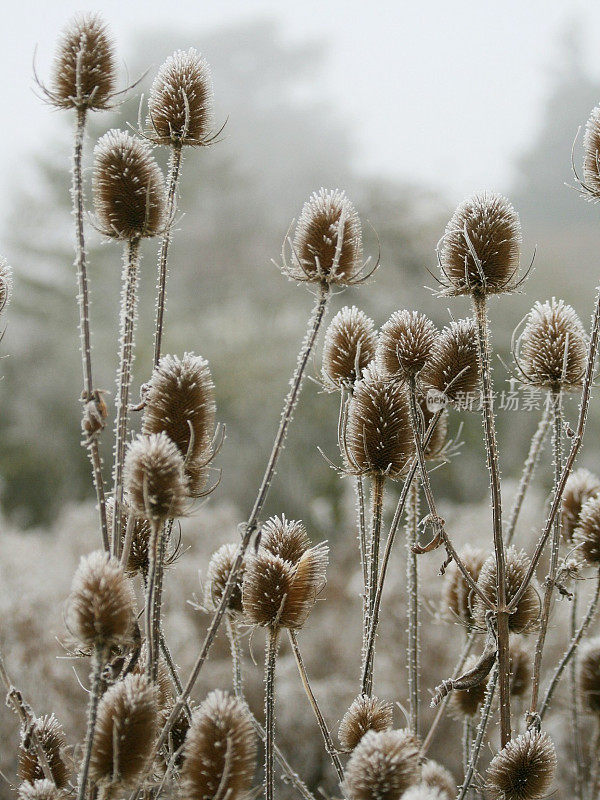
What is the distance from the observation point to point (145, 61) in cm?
1016

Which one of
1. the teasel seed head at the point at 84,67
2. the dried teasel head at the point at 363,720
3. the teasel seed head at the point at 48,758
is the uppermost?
the teasel seed head at the point at 84,67

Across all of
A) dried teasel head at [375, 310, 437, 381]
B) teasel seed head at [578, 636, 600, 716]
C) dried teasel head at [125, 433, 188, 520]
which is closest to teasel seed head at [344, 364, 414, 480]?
dried teasel head at [375, 310, 437, 381]

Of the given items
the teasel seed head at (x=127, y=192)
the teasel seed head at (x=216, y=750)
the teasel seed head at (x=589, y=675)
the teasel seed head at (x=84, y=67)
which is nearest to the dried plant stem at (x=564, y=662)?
the teasel seed head at (x=589, y=675)

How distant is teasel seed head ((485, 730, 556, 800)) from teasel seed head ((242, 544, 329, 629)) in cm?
24

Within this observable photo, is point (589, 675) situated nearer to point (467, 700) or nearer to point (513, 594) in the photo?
point (467, 700)

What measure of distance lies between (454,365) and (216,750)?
0.44 meters

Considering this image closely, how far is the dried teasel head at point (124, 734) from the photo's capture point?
0.61 meters

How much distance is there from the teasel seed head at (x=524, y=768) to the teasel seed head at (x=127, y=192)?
0.60m

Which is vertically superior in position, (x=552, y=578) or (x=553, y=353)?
(x=553, y=353)

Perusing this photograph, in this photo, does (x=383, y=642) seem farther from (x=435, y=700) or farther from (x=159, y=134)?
(x=159, y=134)

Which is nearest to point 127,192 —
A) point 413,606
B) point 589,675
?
point 413,606

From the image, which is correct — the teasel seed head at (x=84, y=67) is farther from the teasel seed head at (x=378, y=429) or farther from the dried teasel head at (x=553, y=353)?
the dried teasel head at (x=553, y=353)

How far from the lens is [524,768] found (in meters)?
→ 0.78

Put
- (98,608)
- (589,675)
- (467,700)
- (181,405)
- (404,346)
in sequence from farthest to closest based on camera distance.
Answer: (589,675) → (467,700) → (404,346) → (181,405) → (98,608)
